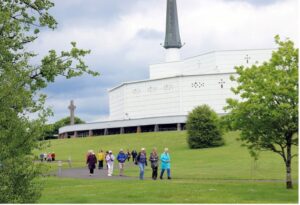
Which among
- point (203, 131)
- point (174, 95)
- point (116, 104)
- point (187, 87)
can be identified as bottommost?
point (203, 131)

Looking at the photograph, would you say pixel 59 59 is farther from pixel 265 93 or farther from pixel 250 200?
pixel 265 93

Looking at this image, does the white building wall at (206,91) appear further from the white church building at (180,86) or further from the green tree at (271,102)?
the green tree at (271,102)

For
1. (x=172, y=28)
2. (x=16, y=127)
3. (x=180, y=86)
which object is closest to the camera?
(x=16, y=127)

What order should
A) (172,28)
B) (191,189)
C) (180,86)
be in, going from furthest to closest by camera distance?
1. (172,28)
2. (180,86)
3. (191,189)

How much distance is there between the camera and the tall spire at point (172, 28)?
117562 millimetres

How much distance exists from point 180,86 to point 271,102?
282 ft

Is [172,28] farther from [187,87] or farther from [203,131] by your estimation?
[203,131]

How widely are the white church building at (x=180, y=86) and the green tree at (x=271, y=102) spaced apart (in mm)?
74423

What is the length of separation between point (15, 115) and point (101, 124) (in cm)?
8157

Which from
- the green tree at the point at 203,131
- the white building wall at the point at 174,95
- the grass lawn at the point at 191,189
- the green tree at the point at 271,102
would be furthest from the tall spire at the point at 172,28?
the green tree at the point at 271,102

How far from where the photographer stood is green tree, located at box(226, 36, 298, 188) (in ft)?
66.2

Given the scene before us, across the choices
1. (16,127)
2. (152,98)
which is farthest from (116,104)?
(16,127)

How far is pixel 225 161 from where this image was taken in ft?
137

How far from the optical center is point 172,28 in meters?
117
